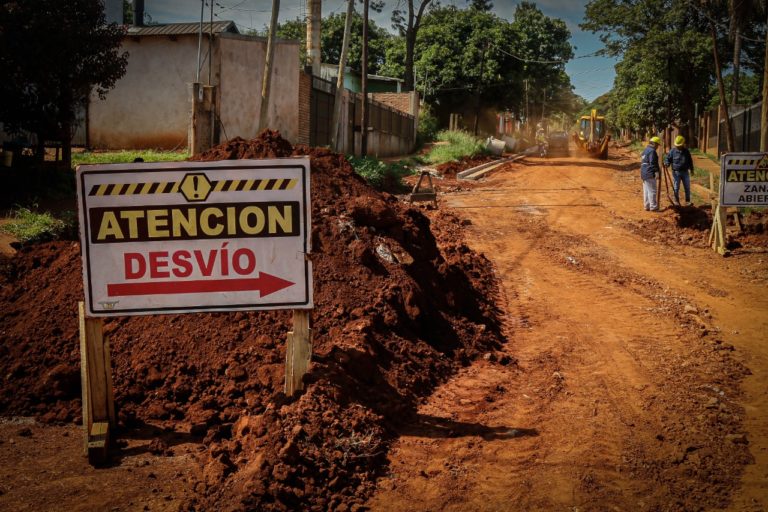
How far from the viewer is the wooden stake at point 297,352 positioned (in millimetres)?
4418

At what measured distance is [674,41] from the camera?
121ft

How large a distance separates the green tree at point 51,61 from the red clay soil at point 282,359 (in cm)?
663

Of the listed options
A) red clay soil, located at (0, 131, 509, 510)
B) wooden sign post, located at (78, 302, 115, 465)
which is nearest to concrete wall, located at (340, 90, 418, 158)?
red clay soil, located at (0, 131, 509, 510)

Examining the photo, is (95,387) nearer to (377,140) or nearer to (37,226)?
(37,226)

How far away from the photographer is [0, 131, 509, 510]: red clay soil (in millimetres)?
3984

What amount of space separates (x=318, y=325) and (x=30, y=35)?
32.5ft

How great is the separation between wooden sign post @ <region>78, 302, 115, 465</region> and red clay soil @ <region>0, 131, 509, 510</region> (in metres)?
0.40

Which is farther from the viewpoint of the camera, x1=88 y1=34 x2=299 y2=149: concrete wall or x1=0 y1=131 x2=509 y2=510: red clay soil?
x1=88 y1=34 x2=299 y2=149: concrete wall

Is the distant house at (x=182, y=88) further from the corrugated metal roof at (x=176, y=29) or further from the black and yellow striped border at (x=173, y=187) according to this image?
the black and yellow striped border at (x=173, y=187)

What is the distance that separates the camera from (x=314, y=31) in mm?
Answer: 25984

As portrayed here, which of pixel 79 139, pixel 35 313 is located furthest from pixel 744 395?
pixel 79 139

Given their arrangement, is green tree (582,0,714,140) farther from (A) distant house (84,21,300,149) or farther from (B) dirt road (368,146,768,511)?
(B) dirt road (368,146,768,511)

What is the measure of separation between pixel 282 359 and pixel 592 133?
120 ft

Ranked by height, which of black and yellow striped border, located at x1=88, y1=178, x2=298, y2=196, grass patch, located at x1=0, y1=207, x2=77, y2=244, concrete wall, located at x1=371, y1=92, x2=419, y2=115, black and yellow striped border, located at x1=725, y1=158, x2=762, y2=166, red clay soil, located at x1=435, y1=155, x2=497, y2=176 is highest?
concrete wall, located at x1=371, y1=92, x2=419, y2=115
